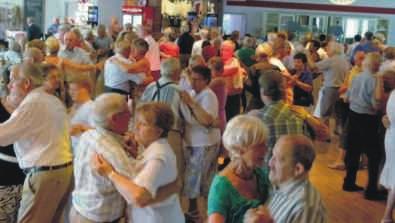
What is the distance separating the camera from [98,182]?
2.71m

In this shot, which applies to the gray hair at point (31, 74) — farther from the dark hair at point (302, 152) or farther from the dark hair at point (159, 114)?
the dark hair at point (302, 152)

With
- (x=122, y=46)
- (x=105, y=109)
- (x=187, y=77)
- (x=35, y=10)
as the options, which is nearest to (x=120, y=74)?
(x=122, y=46)

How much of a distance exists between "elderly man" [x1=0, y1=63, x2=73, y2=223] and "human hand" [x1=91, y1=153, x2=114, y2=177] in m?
0.77

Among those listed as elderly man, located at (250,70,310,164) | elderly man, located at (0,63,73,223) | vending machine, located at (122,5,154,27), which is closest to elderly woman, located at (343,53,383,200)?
elderly man, located at (250,70,310,164)

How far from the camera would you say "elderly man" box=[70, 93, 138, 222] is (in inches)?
105

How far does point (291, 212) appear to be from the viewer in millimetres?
2109

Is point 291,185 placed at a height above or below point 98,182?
above

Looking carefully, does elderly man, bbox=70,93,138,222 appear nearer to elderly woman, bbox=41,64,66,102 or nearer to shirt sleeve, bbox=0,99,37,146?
shirt sleeve, bbox=0,99,37,146

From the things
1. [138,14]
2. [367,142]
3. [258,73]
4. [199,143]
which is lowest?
[367,142]

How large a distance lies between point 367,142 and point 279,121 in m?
2.60

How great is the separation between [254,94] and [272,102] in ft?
8.88

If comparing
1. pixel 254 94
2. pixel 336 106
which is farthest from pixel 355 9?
pixel 254 94

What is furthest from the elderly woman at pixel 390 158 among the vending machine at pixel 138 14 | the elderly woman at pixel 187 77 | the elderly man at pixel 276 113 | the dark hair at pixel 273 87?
the vending machine at pixel 138 14

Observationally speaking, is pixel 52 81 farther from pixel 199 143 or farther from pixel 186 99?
pixel 199 143
